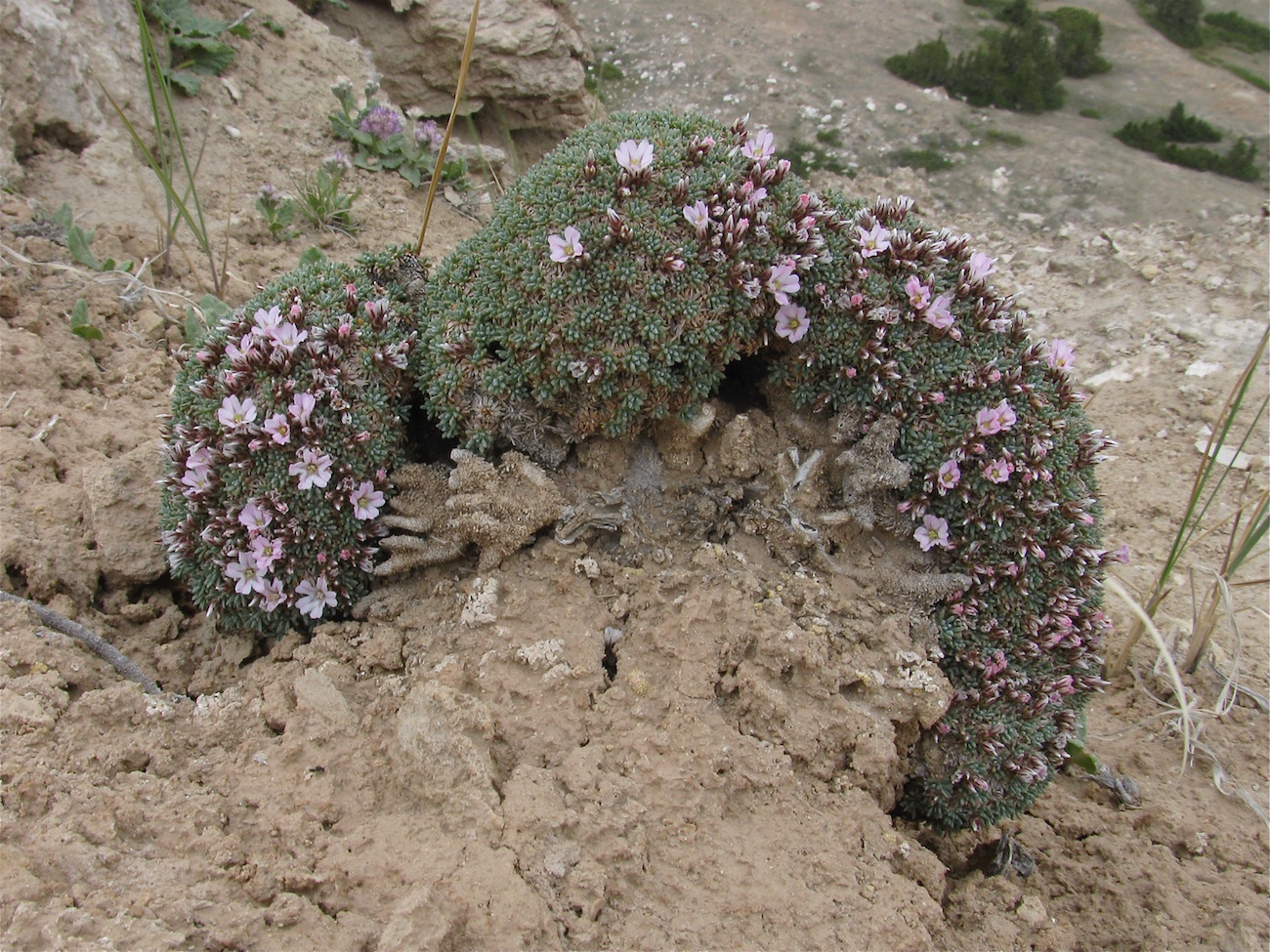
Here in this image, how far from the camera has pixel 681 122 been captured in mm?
3520

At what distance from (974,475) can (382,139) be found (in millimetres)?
5780

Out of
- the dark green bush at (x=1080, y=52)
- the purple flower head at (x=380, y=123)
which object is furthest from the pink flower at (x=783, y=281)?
the dark green bush at (x=1080, y=52)

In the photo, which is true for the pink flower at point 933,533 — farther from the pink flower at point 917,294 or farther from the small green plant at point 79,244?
the small green plant at point 79,244

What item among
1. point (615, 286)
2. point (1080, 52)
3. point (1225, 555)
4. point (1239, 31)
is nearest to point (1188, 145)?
point (1080, 52)

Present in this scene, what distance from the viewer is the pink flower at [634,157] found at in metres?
3.21

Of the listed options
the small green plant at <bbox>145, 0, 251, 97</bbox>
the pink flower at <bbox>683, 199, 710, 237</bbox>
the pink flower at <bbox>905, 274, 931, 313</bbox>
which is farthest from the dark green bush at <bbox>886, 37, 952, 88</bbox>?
the pink flower at <bbox>683, 199, 710, 237</bbox>

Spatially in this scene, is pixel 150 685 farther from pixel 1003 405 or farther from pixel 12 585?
pixel 1003 405

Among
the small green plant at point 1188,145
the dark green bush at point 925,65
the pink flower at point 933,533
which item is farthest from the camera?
the dark green bush at point 925,65

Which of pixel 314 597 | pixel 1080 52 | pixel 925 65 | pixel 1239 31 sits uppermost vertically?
pixel 1239 31

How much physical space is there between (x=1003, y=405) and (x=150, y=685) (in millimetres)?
3236

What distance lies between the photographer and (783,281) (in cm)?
326

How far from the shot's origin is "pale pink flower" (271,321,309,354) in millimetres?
3289

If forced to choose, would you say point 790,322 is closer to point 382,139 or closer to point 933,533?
point 933,533

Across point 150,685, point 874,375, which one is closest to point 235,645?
point 150,685
